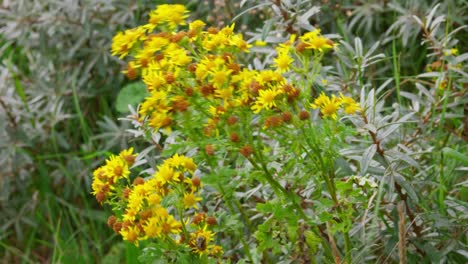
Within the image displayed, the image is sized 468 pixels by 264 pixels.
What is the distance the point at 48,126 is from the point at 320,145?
7.39 ft

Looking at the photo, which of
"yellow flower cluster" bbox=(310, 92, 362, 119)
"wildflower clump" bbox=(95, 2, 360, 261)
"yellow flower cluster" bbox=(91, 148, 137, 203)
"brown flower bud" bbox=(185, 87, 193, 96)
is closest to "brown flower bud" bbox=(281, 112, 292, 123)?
"wildflower clump" bbox=(95, 2, 360, 261)

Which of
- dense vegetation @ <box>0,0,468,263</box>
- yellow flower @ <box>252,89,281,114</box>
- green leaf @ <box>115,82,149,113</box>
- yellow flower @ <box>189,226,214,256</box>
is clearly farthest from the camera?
green leaf @ <box>115,82,149,113</box>

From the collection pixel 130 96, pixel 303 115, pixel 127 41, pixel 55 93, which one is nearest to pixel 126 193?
pixel 127 41

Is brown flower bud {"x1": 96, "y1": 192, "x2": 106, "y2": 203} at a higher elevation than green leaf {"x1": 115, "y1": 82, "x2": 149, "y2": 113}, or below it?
higher

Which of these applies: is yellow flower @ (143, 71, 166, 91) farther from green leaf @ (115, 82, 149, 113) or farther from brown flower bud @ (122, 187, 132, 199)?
green leaf @ (115, 82, 149, 113)

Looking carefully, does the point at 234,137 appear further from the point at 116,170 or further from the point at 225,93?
the point at 116,170

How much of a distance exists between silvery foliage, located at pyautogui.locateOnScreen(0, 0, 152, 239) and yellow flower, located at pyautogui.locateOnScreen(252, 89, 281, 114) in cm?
198

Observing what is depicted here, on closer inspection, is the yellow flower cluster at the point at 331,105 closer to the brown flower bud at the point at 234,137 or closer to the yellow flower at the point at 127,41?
the brown flower bud at the point at 234,137

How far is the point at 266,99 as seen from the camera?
1924 millimetres

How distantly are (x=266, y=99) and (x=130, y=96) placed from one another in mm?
2130

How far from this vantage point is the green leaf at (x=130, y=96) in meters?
3.89

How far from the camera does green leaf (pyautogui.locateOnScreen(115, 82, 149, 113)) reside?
389 centimetres

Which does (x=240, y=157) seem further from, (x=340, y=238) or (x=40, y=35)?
(x=40, y=35)

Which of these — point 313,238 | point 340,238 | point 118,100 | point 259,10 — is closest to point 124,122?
point 118,100
